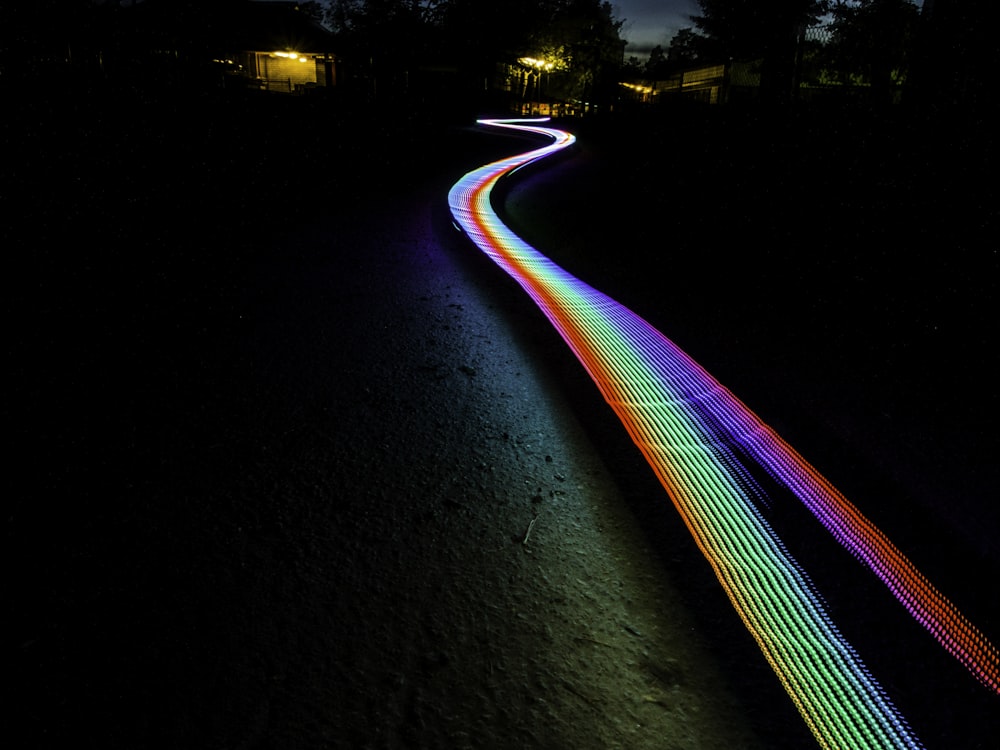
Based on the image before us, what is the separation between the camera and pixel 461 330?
13.1 feet

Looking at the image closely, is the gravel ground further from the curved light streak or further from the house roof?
the house roof

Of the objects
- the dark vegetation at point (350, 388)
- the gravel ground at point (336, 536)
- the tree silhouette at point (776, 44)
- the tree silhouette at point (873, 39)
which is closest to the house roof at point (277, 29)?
the tree silhouette at point (776, 44)

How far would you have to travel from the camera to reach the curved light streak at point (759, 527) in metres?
1.48

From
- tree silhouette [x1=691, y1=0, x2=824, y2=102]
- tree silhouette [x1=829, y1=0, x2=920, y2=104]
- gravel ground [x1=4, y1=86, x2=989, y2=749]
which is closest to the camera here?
gravel ground [x1=4, y1=86, x2=989, y2=749]

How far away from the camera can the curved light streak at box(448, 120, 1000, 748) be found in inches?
A: 58.2

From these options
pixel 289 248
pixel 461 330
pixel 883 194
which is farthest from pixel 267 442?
pixel 883 194

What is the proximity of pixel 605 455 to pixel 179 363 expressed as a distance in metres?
2.35

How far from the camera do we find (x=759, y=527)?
6.82 ft

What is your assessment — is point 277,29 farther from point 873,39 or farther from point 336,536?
point 336,536

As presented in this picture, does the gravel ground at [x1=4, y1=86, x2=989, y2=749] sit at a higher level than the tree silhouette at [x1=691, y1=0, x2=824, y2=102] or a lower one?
lower

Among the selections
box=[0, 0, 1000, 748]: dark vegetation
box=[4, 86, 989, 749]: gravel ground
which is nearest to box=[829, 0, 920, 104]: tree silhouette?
box=[0, 0, 1000, 748]: dark vegetation

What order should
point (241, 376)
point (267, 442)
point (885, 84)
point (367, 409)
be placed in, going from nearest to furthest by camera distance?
point (267, 442) → point (367, 409) → point (241, 376) → point (885, 84)

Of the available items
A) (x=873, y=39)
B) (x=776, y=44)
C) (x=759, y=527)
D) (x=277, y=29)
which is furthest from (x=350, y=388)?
(x=277, y=29)

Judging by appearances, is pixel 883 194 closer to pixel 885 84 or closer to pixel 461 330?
pixel 885 84
